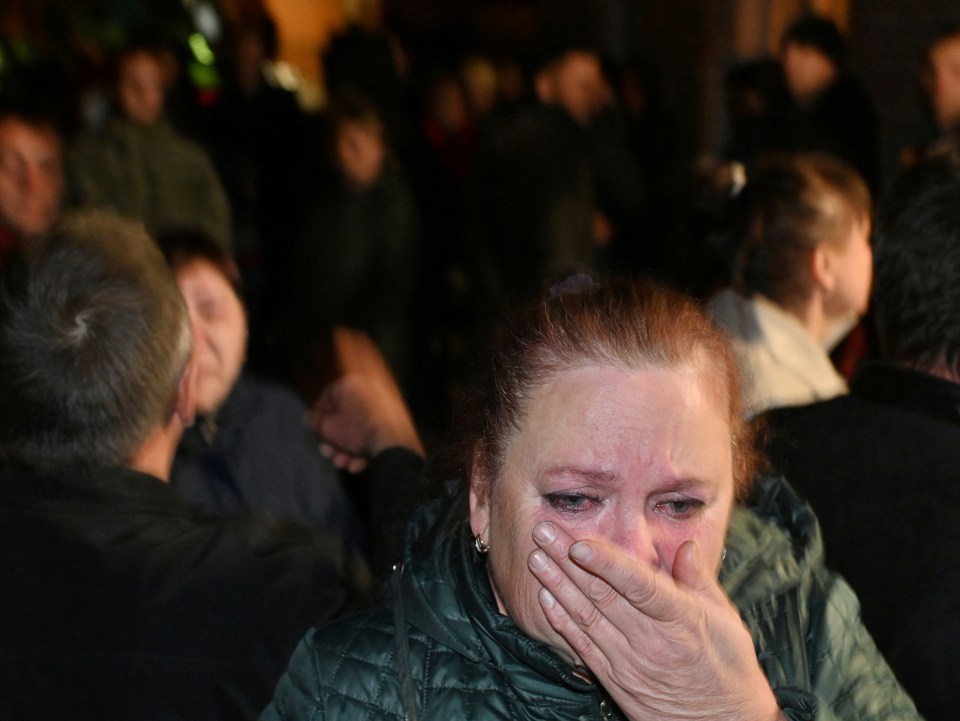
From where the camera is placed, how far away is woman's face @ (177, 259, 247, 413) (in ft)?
9.78

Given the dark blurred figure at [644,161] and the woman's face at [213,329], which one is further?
A: the dark blurred figure at [644,161]

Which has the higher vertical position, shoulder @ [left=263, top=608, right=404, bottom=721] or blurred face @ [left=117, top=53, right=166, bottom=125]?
blurred face @ [left=117, top=53, right=166, bottom=125]

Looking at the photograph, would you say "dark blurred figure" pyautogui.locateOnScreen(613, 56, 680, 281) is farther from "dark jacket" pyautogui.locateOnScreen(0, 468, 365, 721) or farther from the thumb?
the thumb

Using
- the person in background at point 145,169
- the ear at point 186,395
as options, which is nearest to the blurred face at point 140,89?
the person in background at point 145,169

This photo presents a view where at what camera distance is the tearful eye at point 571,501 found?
5.31 feet

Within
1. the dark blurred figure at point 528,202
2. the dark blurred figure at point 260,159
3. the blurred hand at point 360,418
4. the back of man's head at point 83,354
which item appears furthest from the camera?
the dark blurred figure at point 260,159

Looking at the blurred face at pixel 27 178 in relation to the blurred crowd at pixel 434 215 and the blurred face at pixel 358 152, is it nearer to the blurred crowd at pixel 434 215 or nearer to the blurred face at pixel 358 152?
the blurred crowd at pixel 434 215

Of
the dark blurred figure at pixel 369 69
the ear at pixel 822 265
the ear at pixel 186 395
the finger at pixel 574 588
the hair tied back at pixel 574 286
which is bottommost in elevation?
the finger at pixel 574 588

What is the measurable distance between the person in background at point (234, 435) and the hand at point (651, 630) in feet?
5.03

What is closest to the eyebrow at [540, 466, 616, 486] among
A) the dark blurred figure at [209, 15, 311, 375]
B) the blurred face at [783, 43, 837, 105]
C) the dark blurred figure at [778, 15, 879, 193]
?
the dark blurred figure at [778, 15, 879, 193]

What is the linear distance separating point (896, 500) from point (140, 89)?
15.5ft

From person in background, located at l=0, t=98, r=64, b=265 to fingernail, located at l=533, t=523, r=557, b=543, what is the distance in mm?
3413

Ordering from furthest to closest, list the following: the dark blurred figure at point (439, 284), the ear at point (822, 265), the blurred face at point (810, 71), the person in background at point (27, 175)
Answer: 1. the dark blurred figure at point (439, 284)
2. the blurred face at point (810, 71)
3. the person in background at point (27, 175)
4. the ear at point (822, 265)

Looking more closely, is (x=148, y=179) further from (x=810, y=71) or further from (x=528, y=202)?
(x=810, y=71)
